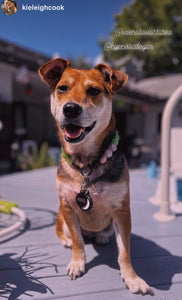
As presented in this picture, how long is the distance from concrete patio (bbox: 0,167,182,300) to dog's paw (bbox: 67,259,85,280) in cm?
4

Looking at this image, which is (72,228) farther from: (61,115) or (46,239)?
(61,115)

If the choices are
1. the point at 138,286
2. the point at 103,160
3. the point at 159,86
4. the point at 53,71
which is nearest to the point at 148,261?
the point at 138,286

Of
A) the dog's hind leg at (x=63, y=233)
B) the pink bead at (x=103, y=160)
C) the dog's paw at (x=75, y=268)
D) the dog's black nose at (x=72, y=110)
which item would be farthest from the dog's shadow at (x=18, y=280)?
the dog's black nose at (x=72, y=110)

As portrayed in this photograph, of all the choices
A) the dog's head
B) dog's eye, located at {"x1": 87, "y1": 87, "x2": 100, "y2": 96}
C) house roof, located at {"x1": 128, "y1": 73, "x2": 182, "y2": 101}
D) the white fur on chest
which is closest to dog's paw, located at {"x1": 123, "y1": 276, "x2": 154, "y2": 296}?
the white fur on chest

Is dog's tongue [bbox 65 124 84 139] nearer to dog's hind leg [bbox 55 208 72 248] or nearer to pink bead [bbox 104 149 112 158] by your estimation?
pink bead [bbox 104 149 112 158]

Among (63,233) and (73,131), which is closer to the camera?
(73,131)

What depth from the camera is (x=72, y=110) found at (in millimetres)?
1497

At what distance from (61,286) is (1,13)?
185 cm

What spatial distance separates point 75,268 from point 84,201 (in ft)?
1.71

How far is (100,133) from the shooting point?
1739mm

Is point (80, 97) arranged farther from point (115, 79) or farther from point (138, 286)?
point (138, 286)

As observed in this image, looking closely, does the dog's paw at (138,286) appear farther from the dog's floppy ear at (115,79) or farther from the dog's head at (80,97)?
the dog's floppy ear at (115,79)

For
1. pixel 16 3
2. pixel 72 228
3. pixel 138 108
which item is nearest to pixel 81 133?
pixel 72 228

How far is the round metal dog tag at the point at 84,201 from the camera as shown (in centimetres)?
172
